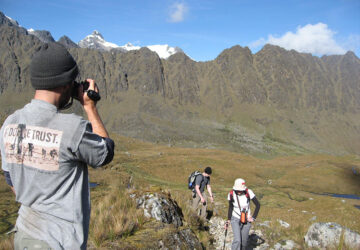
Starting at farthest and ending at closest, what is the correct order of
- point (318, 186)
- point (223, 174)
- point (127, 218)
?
1. point (318, 186)
2. point (223, 174)
3. point (127, 218)

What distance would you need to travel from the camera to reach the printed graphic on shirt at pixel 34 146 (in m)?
2.39

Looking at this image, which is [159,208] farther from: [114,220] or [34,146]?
[34,146]

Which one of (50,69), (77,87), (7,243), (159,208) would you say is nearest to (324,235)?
(159,208)

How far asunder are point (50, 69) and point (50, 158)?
0.79 meters

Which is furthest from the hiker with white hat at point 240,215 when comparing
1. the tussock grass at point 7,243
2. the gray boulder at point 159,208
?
the tussock grass at point 7,243

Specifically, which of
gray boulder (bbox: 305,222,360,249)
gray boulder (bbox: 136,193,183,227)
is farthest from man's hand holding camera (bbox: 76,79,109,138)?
gray boulder (bbox: 305,222,360,249)

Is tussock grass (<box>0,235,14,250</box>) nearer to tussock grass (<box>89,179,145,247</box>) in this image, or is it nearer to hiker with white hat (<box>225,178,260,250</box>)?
tussock grass (<box>89,179,145,247</box>)

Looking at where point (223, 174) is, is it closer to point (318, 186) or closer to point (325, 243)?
point (318, 186)

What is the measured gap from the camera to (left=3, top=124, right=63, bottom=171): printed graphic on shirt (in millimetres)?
2393

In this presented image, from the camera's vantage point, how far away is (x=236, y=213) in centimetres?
868

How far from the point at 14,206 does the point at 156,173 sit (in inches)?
1305

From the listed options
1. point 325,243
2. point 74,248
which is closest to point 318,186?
point 325,243

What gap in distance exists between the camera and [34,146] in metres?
2.43

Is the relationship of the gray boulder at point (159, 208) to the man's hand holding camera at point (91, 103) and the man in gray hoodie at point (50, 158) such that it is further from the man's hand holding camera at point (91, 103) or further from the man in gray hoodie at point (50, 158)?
the man's hand holding camera at point (91, 103)
